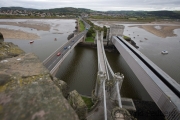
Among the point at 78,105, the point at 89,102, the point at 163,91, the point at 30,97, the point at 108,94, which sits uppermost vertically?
the point at 30,97

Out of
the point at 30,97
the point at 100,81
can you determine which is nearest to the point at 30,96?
the point at 30,97

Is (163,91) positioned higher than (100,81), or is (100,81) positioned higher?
(163,91)

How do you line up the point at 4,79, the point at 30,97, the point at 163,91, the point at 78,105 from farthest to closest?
1. the point at 163,91
2. the point at 78,105
3. the point at 4,79
4. the point at 30,97

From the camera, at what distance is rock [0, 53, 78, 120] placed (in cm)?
237

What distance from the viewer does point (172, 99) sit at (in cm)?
1123

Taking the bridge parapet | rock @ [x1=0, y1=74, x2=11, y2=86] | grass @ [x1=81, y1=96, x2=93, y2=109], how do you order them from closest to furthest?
rock @ [x1=0, y1=74, x2=11, y2=86]
the bridge parapet
grass @ [x1=81, y1=96, x2=93, y2=109]

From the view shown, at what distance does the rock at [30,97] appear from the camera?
237 centimetres

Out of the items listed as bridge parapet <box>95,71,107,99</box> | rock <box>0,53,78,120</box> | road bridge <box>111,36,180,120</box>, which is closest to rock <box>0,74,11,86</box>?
rock <box>0,53,78,120</box>

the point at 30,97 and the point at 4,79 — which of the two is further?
the point at 4,79

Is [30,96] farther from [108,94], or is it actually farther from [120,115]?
[108,94]

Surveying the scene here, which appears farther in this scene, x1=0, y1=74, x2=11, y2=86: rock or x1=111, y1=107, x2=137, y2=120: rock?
x1=111, y1=107, x2=137, y2=120: rock

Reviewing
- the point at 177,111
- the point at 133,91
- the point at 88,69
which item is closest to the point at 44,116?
the point at 177,111

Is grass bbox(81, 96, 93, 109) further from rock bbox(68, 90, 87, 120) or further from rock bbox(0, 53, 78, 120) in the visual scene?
rock bbox(0, 53, 78, 120)

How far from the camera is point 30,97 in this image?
2.74 metres
